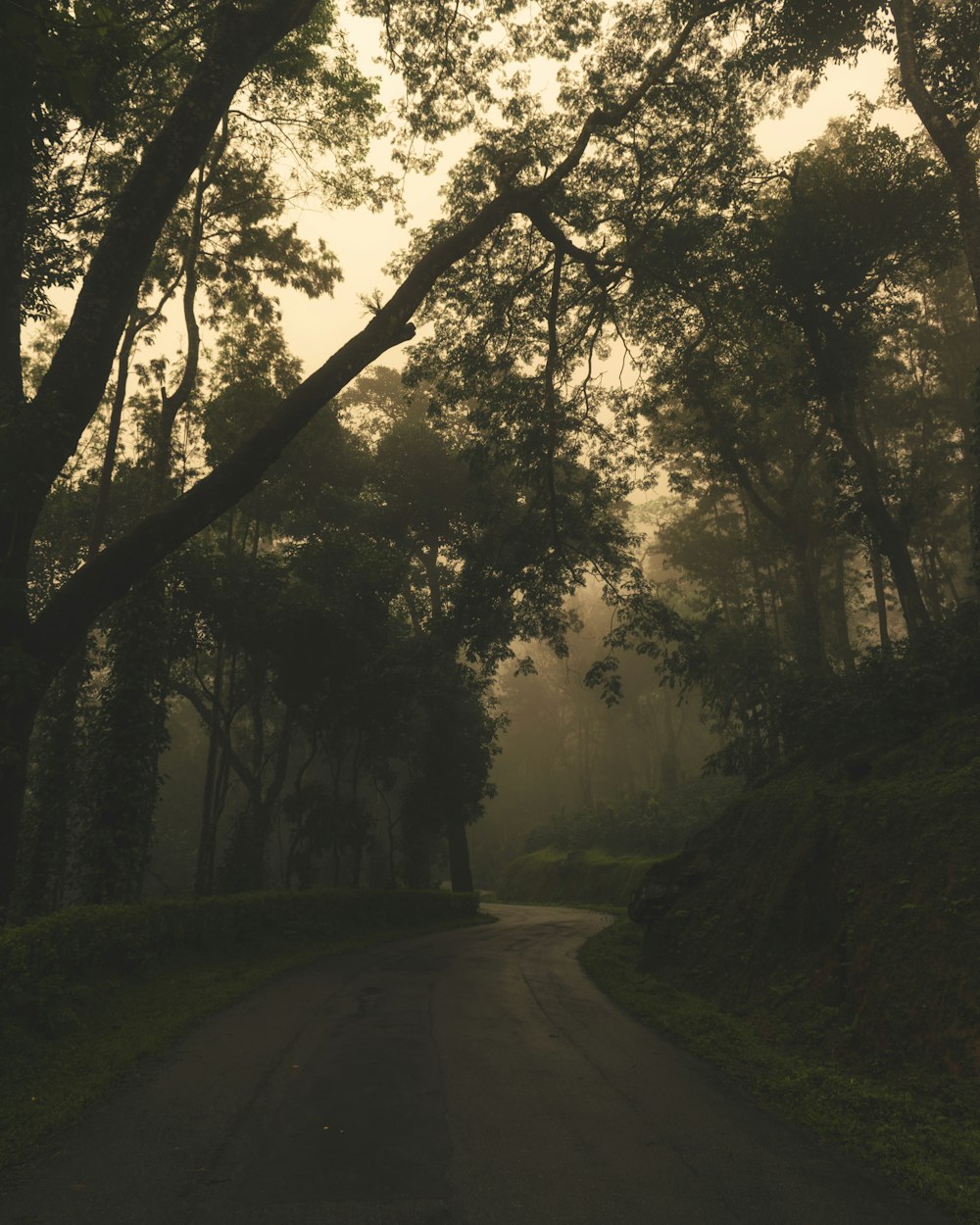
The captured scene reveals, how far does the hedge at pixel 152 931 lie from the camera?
290 inches

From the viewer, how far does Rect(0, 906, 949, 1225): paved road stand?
3.79 meters

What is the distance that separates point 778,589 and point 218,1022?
3165 centimetres

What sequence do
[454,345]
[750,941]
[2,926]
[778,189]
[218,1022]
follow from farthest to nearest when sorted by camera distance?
1. [778,189]
2. [454,345]
3. [750,941]
4. [218,1022]
5. [2,926]

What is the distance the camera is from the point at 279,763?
2156cm

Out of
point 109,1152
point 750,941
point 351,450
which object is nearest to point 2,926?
A: point 109,1152

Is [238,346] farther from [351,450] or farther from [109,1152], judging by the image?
[109,1152]

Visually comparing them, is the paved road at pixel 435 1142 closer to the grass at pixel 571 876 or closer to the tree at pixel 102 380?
the tree at pixel 102 380

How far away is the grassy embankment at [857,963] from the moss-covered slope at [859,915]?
0.06 feet

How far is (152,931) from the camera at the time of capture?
1124 centimetres

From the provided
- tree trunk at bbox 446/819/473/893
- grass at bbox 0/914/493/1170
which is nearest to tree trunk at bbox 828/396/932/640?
grass at bbox 0/914/493/1170

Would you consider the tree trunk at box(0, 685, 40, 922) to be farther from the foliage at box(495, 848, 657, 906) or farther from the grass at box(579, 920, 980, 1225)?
the foliage at box(495, 848, 657, 906)

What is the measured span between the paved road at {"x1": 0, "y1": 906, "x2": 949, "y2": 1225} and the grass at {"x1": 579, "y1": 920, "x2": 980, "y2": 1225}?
0.76ft

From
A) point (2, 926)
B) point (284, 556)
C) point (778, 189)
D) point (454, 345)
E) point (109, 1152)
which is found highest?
point (778, 189)

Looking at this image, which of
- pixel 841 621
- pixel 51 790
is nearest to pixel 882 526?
pixel 841 621
